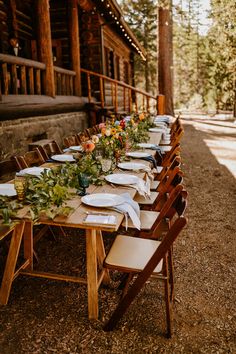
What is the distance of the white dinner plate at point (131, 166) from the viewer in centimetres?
369

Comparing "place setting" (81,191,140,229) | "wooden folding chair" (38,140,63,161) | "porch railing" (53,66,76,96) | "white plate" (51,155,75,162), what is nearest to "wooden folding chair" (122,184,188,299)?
"place setting" (81,191,140,229)

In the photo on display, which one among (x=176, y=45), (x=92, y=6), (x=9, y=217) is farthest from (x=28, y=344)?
(x=176, y=45)

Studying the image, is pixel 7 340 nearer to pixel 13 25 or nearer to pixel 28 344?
pixel 28 344

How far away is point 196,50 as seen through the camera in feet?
135

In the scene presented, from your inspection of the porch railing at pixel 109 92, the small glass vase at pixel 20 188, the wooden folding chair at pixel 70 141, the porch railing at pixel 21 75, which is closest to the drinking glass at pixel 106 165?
the small glass vase at pixel 20 188

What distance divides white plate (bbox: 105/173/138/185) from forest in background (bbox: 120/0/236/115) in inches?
484

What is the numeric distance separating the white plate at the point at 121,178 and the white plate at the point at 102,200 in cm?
38

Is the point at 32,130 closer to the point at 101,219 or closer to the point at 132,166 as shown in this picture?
the point at 132,166

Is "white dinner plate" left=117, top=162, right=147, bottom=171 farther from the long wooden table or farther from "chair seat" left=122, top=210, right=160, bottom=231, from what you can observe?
the long wooden table

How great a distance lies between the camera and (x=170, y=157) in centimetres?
429

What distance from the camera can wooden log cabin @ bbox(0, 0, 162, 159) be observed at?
6148 millimetres

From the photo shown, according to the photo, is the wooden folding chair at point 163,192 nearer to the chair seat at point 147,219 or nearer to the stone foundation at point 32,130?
the chair seat at point 147,219

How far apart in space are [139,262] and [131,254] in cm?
13

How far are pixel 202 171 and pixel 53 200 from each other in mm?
5515
